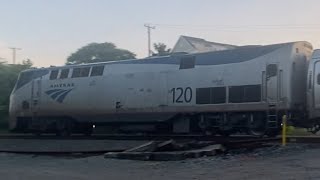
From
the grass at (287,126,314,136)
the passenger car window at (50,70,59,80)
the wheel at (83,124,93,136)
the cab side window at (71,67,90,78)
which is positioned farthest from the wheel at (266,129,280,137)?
the passenger car window at (50,70,59,80)

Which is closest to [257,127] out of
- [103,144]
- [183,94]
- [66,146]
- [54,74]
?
[183,94]

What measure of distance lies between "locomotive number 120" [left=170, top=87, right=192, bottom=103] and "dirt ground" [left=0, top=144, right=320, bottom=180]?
5.40m

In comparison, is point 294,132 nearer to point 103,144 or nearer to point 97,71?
point 97,71

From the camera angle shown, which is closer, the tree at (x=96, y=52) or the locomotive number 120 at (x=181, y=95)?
the locomotive number 120 at (x=181, y=95)

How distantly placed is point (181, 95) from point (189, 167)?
27.2 ft

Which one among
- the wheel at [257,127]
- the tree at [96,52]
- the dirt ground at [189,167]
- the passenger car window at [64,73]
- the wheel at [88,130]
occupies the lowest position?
the dirt ground at [189,167]

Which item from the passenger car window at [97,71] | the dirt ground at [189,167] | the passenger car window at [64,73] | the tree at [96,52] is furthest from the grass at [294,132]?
the tree at [96,52]

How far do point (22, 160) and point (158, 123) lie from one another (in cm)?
694

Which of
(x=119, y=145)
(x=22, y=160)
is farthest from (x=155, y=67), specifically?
(x=22, y=160)

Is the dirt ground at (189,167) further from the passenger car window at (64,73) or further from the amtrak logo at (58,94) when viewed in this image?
the passenger car window at (64,73)

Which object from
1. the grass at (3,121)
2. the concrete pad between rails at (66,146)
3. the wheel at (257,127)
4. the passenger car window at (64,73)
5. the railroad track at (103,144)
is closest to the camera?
the railroad track at (103,144)

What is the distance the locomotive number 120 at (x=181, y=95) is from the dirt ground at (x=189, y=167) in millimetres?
5397

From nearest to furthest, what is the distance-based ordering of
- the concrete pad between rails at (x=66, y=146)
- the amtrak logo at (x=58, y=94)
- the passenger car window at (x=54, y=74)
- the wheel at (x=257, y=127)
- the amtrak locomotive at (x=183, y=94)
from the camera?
the concrete pad between rails at (x=66, y=146)
the amtrak locomotive at (x=183, y=94)
the wheel at (x=257, y=127)
the amtrak logo at (x=58, y=94)
the passenger car window at (x=54, y=74)

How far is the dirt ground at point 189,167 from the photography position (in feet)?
36.6
